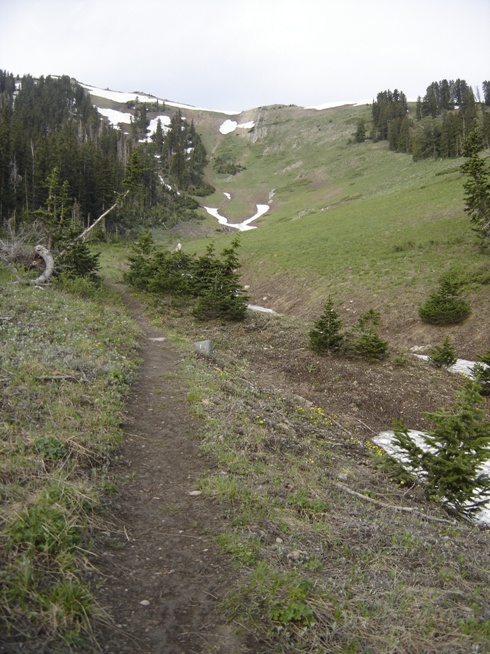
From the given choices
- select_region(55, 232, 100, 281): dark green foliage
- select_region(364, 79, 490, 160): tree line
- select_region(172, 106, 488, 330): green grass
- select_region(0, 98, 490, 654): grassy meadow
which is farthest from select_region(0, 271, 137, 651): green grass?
select_region(364, 79, 490, 160): tree line

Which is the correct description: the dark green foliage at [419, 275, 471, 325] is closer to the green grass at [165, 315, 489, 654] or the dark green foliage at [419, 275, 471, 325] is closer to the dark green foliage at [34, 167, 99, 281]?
the green grass at [165, 315, 489, 654]

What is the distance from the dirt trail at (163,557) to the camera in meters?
3.50

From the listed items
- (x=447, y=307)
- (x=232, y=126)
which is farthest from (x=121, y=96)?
(x=447, y=307)

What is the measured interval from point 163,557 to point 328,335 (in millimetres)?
12556

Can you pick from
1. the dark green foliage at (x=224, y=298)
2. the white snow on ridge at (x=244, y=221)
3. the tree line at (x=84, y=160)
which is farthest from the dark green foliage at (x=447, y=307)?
the white snow on ridge at (x=244, y=221)

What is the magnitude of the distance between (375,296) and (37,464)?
23341 millimetres

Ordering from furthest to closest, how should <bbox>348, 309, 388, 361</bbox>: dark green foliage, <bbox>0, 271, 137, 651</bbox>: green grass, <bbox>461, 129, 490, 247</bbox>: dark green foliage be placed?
<bbox>461, 129, 490, 247</bbox>: dark green foliage
<bbox>348, 309, 388, 361</bbox>: dark green foliage
<bbox>0, 271, 137, 651</bbox>: green grass

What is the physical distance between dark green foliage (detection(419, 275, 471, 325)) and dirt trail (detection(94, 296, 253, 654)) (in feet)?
54.5

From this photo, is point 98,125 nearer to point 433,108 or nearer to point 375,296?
point 433,108

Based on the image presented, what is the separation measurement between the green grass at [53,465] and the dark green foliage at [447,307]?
15435 mm

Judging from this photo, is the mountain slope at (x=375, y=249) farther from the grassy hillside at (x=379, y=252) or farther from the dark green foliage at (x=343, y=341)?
the dark green foliage at (x=343, y=341)

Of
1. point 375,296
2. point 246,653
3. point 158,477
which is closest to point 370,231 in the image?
point 375,296

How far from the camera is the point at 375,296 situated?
25.7 metres

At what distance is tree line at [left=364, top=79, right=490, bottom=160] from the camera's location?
7100 cm
